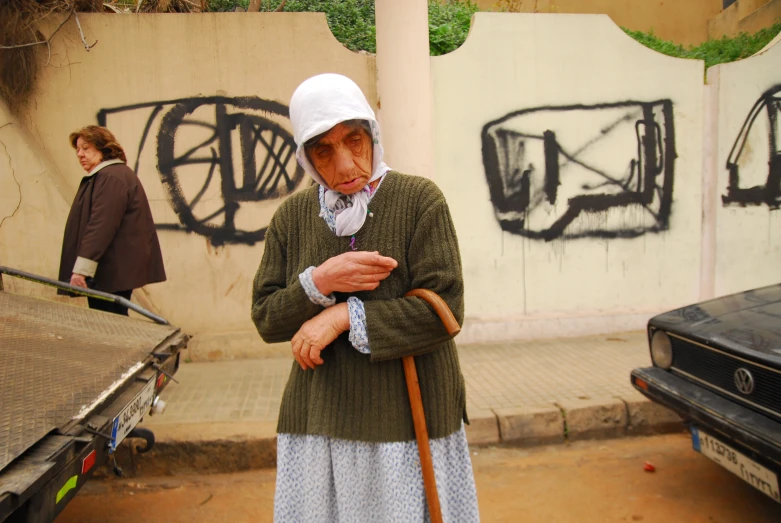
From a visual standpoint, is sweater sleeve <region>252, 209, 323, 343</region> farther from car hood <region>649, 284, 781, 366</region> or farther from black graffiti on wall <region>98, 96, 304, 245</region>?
black graffiti on wall <region>98, 96, 304, 245</region>

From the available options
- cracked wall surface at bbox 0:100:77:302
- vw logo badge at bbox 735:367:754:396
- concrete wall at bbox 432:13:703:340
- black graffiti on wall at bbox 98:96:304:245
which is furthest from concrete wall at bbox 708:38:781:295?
cracked wall surface at bbox 0:100:77:302

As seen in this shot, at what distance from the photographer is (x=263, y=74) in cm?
511

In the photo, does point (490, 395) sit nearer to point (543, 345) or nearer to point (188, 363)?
point (543, 345)

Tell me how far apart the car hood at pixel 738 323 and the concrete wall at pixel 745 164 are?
275cm

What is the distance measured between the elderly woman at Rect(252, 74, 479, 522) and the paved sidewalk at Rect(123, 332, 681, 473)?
220 cm

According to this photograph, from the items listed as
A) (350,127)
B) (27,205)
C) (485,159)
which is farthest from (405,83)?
(350,127)

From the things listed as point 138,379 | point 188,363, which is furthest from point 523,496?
point 188,363

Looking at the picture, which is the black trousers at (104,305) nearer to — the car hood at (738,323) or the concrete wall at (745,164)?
the car hood at (738,323)

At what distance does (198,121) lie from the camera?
5066 mm

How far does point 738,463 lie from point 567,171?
3427 millimetres

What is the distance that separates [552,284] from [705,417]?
2.94 metres

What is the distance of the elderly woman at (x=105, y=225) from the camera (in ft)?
12.3

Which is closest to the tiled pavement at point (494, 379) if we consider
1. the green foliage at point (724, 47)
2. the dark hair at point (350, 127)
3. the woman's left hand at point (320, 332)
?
the woman's left hand at point (320, 332)

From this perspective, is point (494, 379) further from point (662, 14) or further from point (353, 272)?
point (662, 14)
